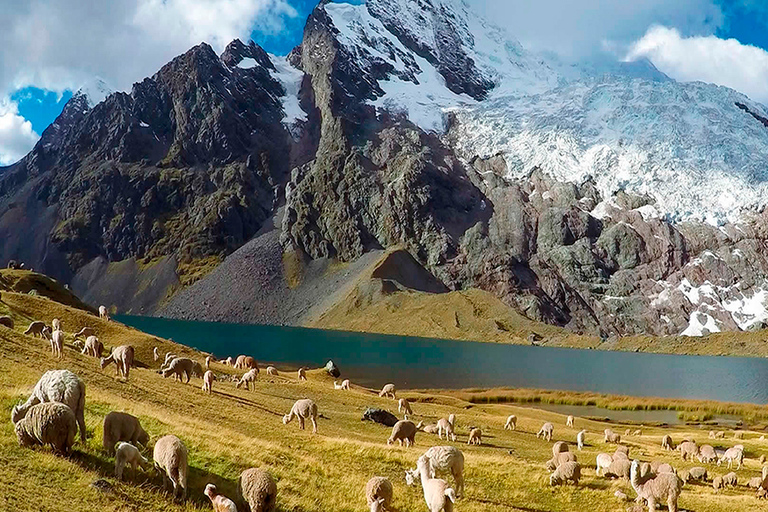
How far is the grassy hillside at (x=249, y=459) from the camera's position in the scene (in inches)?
701

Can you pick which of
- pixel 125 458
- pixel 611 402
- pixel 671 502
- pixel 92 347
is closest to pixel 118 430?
pixel 125 458

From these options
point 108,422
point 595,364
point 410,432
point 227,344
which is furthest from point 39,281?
point 595,364

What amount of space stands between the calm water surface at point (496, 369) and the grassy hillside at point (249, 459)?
6416 centimetres

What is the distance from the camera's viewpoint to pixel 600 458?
31938 millimetres

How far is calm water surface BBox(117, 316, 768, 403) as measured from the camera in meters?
124

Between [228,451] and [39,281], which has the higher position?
[39,281]

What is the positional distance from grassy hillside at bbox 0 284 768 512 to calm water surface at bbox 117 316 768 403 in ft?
210

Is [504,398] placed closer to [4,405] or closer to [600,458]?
[600,458]

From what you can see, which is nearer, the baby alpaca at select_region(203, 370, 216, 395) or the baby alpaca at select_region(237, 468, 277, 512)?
the baby alpaca at select_region(237, 468, 277, 512)

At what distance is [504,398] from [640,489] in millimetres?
79723

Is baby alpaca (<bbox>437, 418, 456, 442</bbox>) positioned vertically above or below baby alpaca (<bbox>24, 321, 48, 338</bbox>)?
below

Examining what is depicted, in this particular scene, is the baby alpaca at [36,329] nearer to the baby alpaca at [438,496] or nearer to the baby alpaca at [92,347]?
the baby alpaca at [92,347]

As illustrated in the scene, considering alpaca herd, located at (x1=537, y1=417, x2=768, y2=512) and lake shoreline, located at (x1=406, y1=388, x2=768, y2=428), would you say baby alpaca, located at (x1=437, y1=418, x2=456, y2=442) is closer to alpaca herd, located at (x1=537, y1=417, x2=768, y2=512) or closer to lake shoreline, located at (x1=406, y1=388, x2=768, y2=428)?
alpaca herd, located at (x1=537, y1=417, x2=768, y2=512)

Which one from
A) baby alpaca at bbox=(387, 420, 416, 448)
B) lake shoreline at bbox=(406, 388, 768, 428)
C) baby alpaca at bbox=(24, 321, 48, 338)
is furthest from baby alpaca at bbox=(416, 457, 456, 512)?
lake shoreline at bbox=(406, 388, 768, 428)
